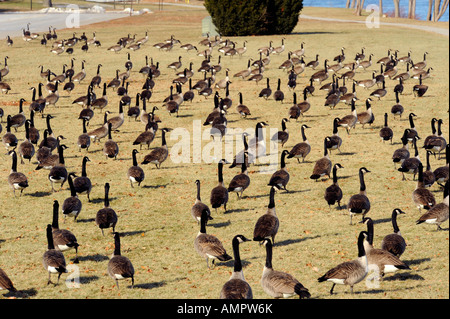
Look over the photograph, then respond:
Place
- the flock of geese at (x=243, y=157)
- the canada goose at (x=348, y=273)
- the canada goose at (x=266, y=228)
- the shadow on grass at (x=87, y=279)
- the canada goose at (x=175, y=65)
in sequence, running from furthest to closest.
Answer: the canada goose at (x=175, y=65) < the canada goose at (x=266, y=228) < the shadow on grass at (x=87, y=279) < the flock of geese at (x=243, y=157) < the canada goose at (x=348, y=273)

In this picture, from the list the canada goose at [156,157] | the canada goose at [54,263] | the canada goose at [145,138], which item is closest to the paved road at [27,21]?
the canada goose at [145,138]

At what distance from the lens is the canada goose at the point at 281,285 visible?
12.1m

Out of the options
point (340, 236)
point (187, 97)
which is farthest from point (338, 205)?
point (187, 97)

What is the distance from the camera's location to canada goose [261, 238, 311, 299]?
39.6 feet

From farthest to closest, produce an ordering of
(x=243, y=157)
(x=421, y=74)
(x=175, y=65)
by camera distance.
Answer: (x=175, y=65) → (x=421, y=74) → (x=243, y=157)

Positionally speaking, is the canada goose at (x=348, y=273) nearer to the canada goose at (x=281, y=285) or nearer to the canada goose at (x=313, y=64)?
the canada goose at (x=281, y=285)

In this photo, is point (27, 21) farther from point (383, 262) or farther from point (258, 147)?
point (383, 262)

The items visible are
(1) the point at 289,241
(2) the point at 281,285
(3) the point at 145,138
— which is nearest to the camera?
(2) the point at 281,285

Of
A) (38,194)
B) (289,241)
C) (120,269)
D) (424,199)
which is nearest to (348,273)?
(289,241)

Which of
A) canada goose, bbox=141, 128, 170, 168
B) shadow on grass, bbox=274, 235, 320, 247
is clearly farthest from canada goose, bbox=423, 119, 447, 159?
canada goose, bbox=141, 128, 170, 168

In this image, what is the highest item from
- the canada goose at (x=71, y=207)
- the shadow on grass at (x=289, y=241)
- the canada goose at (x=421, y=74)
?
the canada goose at (x=421, y=74)

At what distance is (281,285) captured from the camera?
12.4 meters

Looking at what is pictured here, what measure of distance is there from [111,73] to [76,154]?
2257 centimetres

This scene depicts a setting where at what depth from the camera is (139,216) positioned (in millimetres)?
19500
